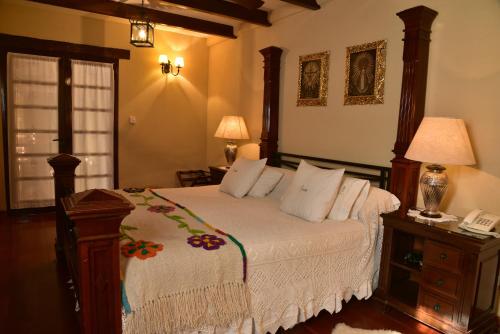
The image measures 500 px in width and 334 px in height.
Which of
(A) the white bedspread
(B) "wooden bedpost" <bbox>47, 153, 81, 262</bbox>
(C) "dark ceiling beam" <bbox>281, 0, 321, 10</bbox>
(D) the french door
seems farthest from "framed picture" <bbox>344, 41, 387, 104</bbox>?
(D) the french door

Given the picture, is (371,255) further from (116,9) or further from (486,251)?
(116,9)

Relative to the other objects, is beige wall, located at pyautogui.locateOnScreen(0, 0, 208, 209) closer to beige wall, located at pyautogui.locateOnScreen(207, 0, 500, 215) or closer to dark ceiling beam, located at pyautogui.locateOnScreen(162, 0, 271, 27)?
beige wall, located at pyautogui.locateOnScreen(207, 0, 500, 215)

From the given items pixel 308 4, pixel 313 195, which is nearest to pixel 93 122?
pixel 308 4

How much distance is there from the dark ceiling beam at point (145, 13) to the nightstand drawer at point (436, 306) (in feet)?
12.0

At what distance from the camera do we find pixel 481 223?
6.66 feet

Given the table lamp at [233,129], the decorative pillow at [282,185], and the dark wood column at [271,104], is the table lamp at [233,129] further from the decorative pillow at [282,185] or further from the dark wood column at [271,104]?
the decorative pillow at [282,185]

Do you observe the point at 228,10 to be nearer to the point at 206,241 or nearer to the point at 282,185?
the point at 282,185

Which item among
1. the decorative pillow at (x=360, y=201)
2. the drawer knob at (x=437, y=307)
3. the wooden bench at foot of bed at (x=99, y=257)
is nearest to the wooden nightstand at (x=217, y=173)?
the decorative pillow at (x=360, y=201)

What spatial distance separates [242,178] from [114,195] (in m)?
1.82

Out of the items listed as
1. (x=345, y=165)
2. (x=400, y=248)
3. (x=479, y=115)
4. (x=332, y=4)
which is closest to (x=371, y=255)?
(x=400, y=248)

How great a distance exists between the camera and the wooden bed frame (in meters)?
1.44

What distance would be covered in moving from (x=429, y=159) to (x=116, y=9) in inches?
138

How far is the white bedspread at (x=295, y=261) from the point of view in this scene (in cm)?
197

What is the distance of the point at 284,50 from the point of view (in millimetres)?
3881
